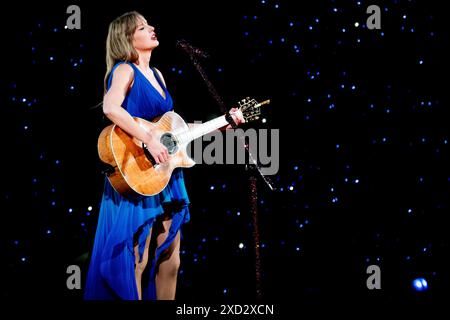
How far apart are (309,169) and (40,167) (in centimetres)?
173

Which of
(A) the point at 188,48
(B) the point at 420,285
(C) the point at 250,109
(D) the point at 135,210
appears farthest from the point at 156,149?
(B) the point at 420,285

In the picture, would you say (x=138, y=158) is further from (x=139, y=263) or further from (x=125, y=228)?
(x=139, y=263)

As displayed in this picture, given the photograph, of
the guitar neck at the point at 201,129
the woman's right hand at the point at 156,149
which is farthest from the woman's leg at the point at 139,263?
the guitar neck at the point at 201,129

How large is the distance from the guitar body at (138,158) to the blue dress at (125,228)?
0.10 m

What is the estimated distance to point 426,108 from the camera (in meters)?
3.35

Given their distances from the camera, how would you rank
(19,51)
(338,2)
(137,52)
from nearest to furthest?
(137,52)
(19,51)
(338,2)

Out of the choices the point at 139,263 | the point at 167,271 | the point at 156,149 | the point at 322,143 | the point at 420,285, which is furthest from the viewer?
the point at 322,143

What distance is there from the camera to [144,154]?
7.86 feet

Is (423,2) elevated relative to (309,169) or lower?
elevated

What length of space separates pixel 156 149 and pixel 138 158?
0.32ft

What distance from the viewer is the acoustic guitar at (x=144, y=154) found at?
2.26 m

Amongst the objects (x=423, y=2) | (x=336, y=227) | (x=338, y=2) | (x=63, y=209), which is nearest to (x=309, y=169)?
(x=336, y=227)
